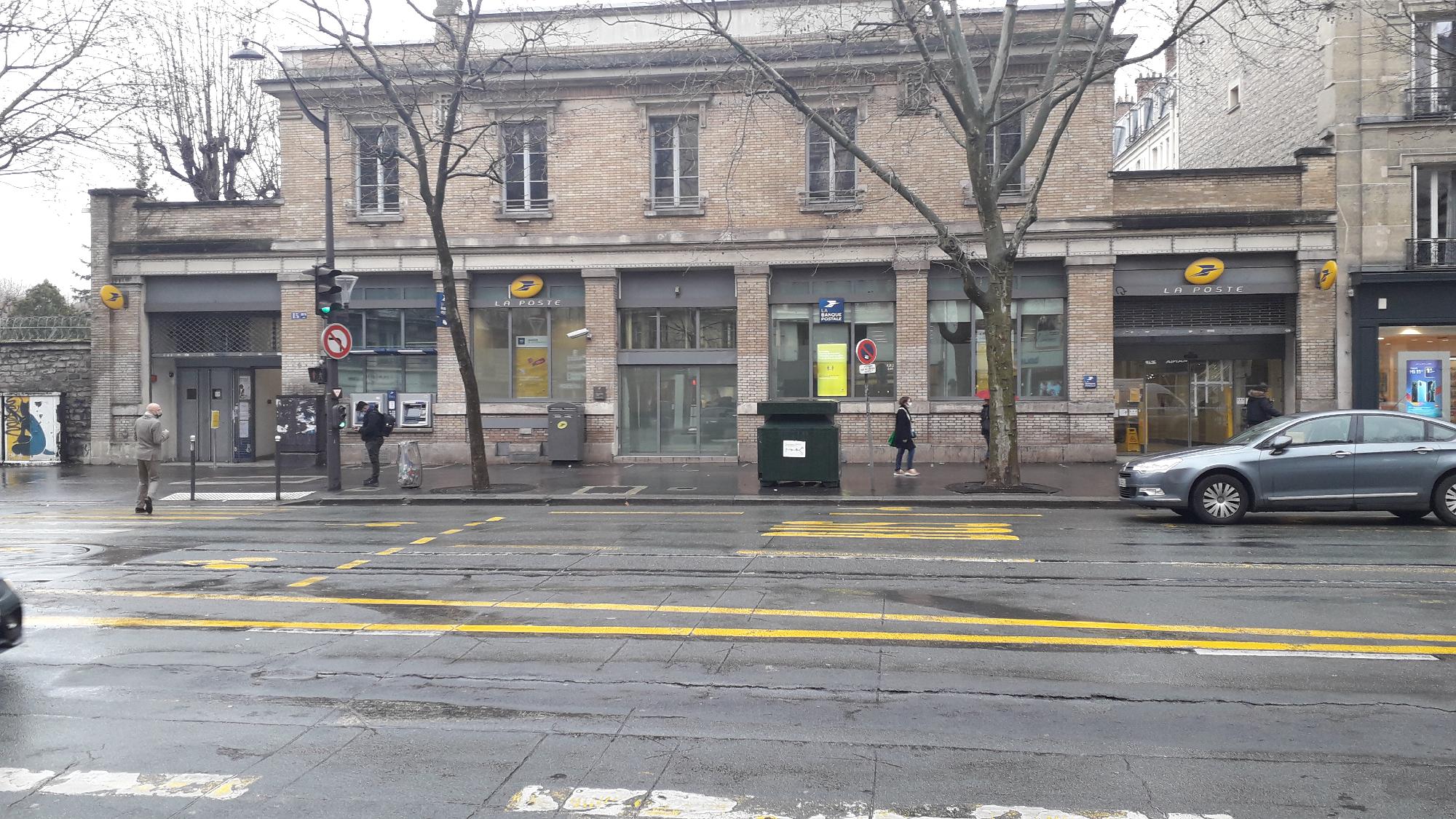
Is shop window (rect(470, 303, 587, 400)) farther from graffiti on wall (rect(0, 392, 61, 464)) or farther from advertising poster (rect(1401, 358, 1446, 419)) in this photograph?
advertising poster (rect(1401, 358, 1446, 419))

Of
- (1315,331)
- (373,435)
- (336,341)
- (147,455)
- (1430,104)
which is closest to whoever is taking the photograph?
(147,455)

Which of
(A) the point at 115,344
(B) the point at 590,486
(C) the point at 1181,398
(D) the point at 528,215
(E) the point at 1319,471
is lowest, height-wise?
(B) the point at 590,486

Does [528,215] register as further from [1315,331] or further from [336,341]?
[1315,331]

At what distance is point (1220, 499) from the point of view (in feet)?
42.5

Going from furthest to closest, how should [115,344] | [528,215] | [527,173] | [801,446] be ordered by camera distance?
[115,344], [527,173], [528,215], [801,446]

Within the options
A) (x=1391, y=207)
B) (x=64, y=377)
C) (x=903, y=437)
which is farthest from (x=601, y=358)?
(x=1391, y=207)

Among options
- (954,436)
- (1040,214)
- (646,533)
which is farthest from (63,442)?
(1040,214)

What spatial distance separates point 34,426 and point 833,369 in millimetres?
20042

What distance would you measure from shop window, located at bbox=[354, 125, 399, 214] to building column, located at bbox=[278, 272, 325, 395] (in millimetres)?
2337

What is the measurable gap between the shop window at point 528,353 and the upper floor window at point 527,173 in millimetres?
2499

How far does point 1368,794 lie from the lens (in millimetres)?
4254

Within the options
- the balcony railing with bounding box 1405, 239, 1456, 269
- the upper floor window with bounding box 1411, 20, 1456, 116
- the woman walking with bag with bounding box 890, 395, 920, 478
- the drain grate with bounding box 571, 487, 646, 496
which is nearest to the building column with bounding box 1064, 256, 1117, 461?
the woman walking with bag with bounding box 890, 395, 920, 478

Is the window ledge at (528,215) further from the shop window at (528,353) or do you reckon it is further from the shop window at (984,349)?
the shop window at (984,349)

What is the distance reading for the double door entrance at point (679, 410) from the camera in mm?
23719
